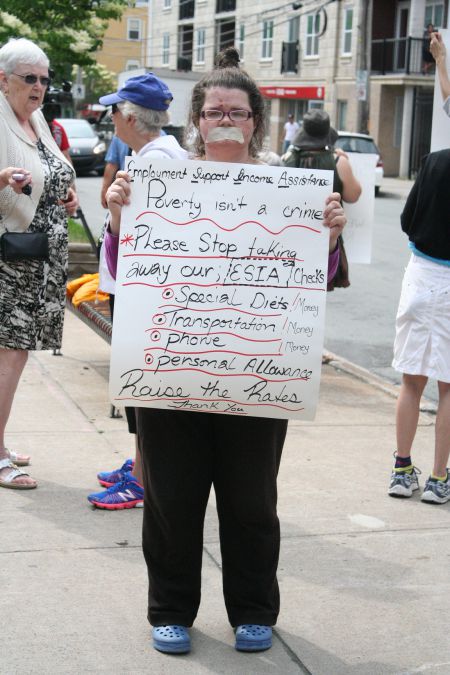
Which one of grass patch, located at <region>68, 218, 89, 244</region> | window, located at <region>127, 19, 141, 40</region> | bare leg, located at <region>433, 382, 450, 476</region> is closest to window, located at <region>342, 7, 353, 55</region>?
grass patch, located at <region>68, 218, 89, 244</region>

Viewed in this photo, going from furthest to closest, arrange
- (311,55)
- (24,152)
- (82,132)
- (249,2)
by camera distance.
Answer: (249,2), (311,55), (82,132), (24,152)

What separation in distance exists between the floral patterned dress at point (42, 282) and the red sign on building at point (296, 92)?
40.3m

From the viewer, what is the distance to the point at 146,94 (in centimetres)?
459

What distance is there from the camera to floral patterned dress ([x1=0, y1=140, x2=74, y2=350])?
5.00 metres

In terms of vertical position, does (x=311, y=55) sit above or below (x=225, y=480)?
above

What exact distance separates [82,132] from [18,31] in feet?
45.2

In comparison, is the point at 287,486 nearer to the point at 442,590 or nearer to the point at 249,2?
the point at 442,590

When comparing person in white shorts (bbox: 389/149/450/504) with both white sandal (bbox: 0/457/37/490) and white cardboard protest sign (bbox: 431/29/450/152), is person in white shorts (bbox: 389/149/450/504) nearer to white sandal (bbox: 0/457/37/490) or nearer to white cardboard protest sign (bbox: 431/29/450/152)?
white cardboard protest sign (bbox: 431/29/450/152)

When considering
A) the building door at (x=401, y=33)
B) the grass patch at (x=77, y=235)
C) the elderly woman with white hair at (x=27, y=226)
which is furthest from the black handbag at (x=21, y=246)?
the building door at (x=401, y=33)

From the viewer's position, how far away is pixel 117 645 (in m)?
3.49

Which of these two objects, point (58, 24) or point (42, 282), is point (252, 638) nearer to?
point (42, 282)

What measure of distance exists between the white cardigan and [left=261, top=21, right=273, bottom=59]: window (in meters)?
45.7

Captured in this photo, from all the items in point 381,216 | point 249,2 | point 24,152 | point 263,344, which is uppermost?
point 249,2

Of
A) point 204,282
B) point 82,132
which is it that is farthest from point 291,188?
point 82,132
